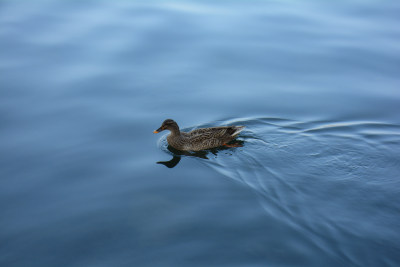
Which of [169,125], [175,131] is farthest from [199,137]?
[169,125]

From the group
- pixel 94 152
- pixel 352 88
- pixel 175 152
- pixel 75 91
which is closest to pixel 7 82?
pixel 75 91

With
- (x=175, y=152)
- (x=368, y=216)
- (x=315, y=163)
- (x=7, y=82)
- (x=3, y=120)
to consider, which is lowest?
(x=368, y=216)

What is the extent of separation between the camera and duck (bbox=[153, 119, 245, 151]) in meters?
10.2

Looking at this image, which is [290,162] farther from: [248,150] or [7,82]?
[7,82]

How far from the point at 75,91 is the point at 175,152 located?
3329 mm

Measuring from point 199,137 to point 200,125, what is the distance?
2.78 ft

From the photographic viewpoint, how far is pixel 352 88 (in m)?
12.3

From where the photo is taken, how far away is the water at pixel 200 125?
7.28 meters

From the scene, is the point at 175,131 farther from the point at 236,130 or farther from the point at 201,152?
the point at 236,130

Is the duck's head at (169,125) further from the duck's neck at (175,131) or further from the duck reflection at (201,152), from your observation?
the duck reflection at (201,152)

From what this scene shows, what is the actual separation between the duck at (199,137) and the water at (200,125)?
0.81ft

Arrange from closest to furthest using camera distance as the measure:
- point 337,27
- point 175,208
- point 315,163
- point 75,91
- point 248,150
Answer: point 175,208 → point 315,163 → point 248,150 → point 75,91 → point 337,27

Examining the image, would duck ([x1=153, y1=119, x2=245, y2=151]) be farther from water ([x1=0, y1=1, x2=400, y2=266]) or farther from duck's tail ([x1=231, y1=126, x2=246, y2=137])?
water ([x1=0, y1=1, x2=400, y2=266])

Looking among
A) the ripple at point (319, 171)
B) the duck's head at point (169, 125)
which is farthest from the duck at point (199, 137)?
the ripple at point (319, 171)
